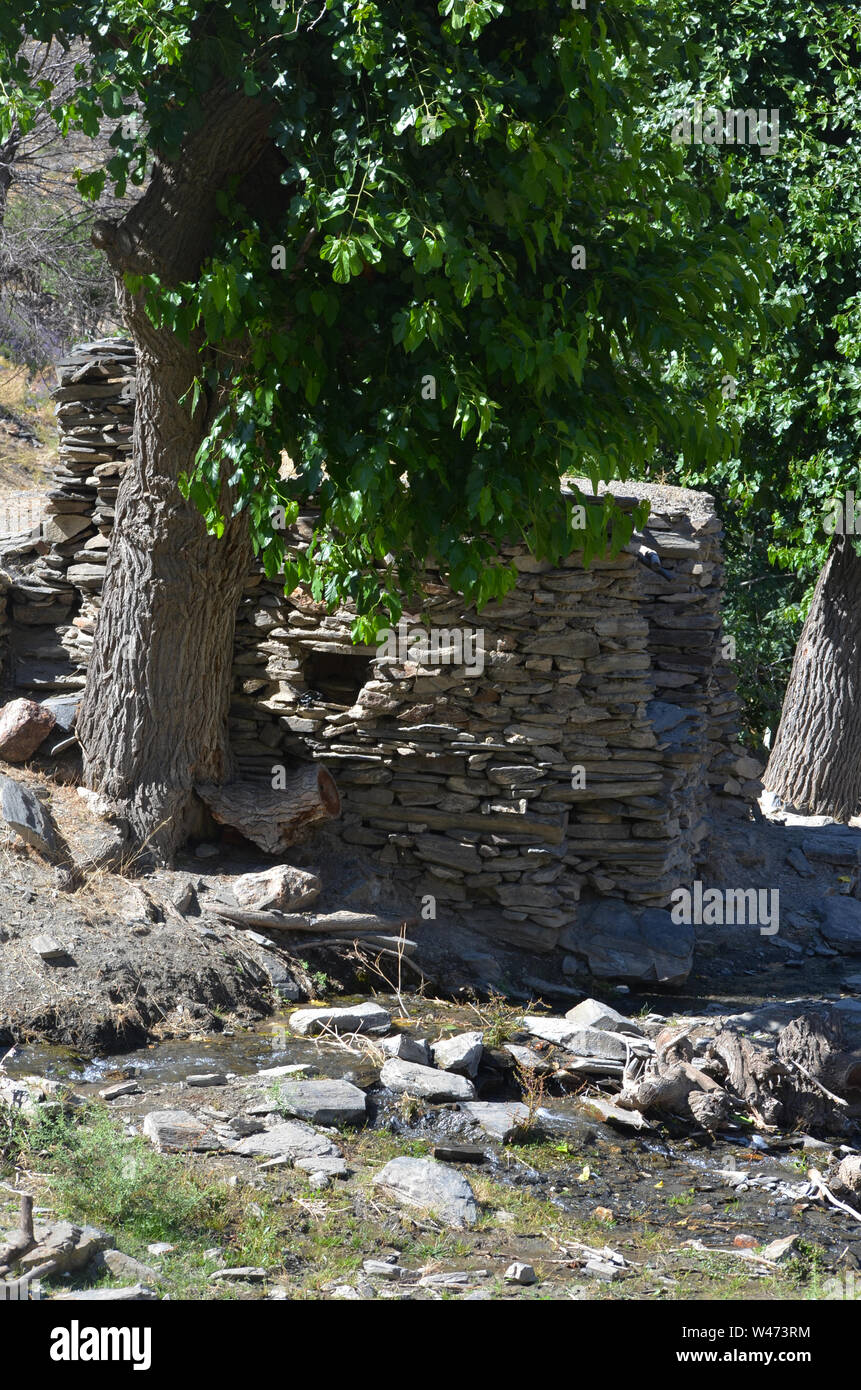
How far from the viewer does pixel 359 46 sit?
503 centimetres

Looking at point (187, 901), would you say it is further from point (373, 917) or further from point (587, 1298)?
point (587, 1298)

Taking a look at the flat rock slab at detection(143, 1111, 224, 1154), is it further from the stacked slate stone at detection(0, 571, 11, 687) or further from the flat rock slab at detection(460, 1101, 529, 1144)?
the stacked slate stone at detection(0, 571, 11, 687)

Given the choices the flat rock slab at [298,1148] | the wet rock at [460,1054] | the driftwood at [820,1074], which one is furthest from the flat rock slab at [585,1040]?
the flat rock slab at [298,1148]

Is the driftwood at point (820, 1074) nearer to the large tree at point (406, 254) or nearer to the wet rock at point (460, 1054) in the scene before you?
the wet rock at point (460, 1054)

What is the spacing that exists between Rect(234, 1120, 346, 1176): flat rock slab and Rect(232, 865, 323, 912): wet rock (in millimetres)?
2041

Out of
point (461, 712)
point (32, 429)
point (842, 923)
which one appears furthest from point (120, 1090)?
point (32, 429)

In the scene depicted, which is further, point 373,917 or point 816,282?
point 816,282

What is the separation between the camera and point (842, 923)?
9609 millimetres

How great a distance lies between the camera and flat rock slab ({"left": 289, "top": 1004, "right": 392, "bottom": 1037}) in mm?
6461

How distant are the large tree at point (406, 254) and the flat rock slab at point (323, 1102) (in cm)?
228

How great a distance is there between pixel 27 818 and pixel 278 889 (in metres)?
1.47

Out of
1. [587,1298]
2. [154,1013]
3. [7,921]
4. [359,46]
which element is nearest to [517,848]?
[154,1013]

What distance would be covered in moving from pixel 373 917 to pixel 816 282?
6.75m

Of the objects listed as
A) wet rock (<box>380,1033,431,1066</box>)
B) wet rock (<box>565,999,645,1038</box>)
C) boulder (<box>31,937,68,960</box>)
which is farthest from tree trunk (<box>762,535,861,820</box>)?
boulder (<box>31,937,68,960</box>)
